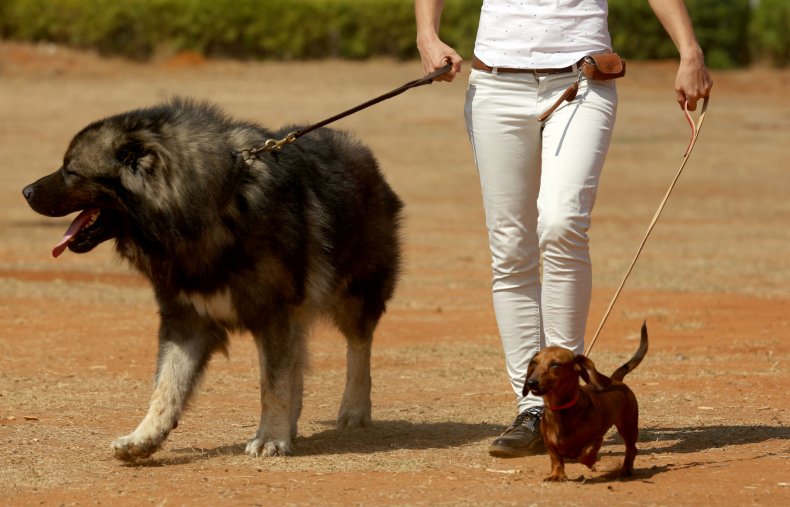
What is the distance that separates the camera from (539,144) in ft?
19.5

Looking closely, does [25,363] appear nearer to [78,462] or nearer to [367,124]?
[78,462]

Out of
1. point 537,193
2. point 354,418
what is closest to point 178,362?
point 354,418

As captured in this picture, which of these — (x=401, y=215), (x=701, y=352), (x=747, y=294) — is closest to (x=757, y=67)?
(x=747, y=294)

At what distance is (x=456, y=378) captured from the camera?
8.51 m

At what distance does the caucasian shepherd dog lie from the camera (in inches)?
231

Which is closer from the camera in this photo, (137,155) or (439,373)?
(137,155)

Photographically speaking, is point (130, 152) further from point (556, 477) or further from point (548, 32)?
point (556, 477)

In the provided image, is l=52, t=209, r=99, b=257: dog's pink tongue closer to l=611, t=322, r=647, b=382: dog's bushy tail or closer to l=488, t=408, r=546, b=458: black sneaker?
l=488, t=408, r=546, b=458: black sneaker

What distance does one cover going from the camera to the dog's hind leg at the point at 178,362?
6.12 metres

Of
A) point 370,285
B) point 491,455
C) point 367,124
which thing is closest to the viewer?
point 491,455

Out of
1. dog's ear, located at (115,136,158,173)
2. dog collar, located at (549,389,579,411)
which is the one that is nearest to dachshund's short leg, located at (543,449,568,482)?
dog collar, located at (549,389,579,411)

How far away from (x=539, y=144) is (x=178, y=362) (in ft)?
6.51

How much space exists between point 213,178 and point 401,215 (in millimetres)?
1755

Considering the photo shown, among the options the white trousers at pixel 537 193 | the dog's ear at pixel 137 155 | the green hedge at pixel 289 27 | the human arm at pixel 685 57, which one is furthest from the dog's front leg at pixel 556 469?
the green hedge at pixel 289 27
